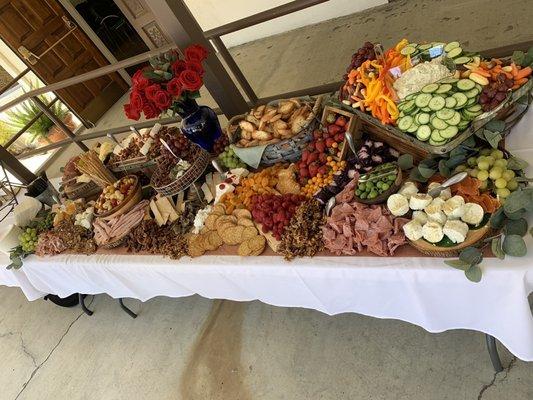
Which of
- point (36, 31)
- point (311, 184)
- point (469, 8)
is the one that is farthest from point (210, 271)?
point (36, 31)

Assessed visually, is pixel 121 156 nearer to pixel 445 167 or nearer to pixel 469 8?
pixel 445 167

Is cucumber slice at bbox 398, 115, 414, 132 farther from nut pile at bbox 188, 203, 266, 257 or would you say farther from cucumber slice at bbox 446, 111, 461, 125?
nut pile at bbox 188, 203, 266, 257

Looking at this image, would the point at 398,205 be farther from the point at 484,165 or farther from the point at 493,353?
the point at 493,353

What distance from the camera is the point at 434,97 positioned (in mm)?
1491

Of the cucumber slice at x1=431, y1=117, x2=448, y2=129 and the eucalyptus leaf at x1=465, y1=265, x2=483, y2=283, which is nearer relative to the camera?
the eucalyptus leaf at x1=465, y1=265, x2=483, y2=283

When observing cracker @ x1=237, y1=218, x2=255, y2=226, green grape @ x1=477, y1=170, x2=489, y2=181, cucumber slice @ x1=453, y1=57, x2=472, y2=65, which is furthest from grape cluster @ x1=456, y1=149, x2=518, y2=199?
cracker @ x1=237, y1=218, x2=255, y2=226

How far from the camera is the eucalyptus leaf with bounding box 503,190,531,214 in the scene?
117 centimetres

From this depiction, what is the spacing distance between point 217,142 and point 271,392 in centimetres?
143

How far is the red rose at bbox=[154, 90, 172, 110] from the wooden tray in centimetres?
125

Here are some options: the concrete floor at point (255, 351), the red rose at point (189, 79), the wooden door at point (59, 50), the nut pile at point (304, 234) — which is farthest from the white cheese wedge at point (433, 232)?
the wooden door at point (59, 50)

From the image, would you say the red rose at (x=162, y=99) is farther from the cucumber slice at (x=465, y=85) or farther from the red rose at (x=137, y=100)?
the cucumber slice at (x=465, y=85)

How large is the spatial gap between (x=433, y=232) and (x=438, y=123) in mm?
427

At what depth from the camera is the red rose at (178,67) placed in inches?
75.1

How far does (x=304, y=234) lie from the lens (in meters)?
1.64
